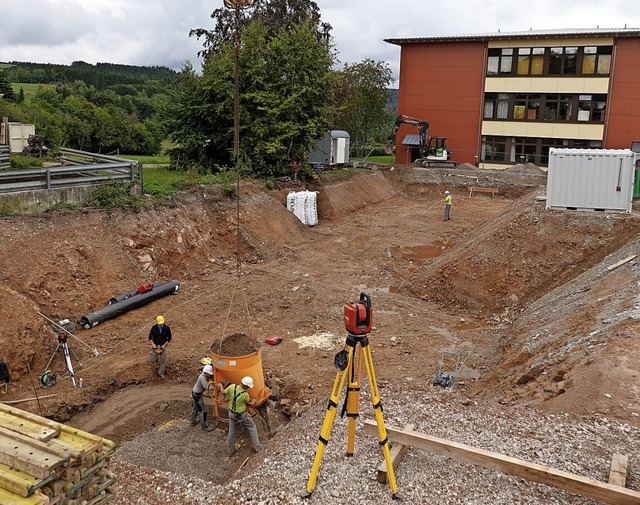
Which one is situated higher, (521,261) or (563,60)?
(563,60)

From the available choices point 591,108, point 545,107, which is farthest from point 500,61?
point 591,108

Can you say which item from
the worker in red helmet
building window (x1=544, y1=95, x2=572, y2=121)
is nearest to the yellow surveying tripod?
the worker in red helmet

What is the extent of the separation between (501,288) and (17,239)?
13.4m

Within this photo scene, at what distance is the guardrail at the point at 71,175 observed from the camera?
1561 centimetres

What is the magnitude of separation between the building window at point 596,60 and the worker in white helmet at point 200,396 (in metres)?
38.5

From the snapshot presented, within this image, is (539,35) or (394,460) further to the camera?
(539,35)

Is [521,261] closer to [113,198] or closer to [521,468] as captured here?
[521,468]

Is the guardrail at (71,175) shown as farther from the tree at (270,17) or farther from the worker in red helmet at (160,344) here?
the tree at (270,17)

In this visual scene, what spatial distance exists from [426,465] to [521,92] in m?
39.6

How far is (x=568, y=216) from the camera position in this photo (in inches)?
721

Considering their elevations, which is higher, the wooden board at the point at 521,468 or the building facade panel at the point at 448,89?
the building facade panel at the point at 448,89

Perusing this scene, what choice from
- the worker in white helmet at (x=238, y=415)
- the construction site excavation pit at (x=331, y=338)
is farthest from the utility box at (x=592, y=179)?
the worker in white helmet at (x=238, y=415)

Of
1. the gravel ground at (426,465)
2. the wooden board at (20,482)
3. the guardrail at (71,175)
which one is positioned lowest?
the gravel ground at (426,465)

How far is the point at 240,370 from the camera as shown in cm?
981
